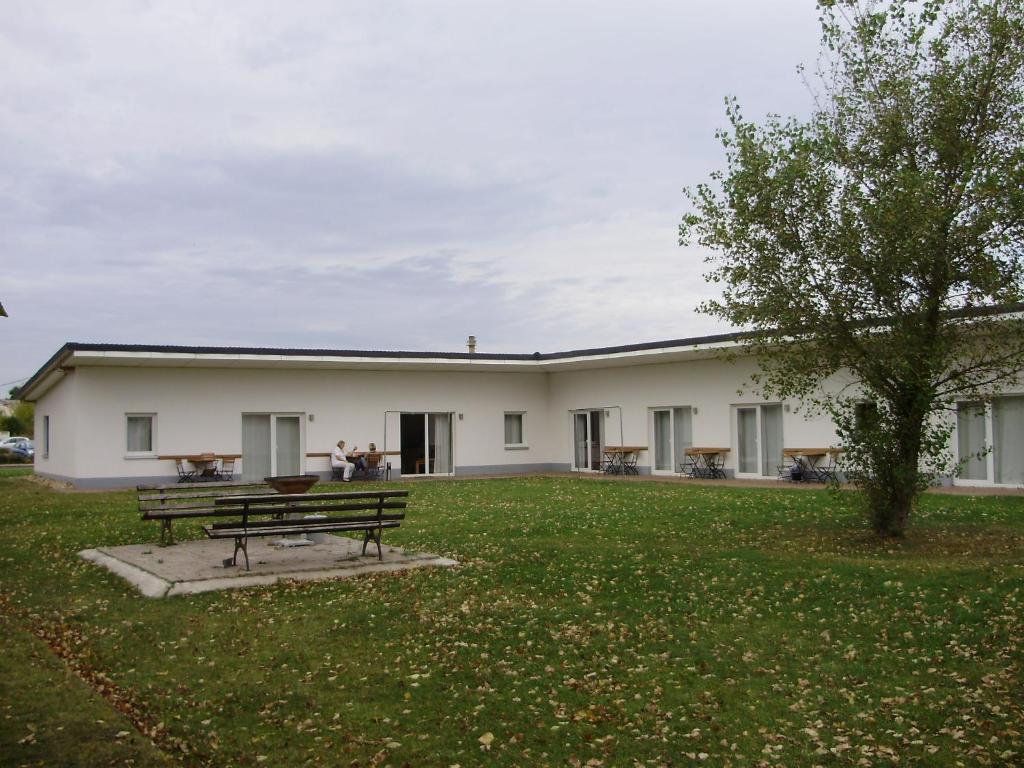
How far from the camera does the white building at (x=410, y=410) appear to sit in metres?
25.1

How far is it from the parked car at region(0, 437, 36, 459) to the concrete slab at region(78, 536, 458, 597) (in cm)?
4600

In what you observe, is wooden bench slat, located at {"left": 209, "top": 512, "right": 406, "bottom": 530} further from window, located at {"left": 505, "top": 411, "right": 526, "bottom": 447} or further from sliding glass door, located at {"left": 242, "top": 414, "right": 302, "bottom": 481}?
window, located at {"left": 505, "top": 411, "right": 526, "bottom": 447}

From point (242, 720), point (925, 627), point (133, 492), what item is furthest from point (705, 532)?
point (133, 492)

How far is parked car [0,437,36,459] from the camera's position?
54.5m

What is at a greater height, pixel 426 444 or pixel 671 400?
pixel 671 400

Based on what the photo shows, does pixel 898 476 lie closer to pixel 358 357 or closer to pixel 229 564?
pixel 229 564

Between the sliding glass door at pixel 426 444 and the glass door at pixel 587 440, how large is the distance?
162 inches

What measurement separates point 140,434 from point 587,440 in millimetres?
13513

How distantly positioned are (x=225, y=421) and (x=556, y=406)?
10992 mm

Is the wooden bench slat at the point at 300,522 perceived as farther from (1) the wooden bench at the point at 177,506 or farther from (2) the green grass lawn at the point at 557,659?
(2) the green grass lawn at the point at 557,659

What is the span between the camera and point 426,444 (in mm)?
29859

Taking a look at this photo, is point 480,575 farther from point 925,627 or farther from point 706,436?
point 706,436

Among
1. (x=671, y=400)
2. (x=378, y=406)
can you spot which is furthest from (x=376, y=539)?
(x=378, y=406)

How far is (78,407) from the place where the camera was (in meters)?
25.0
